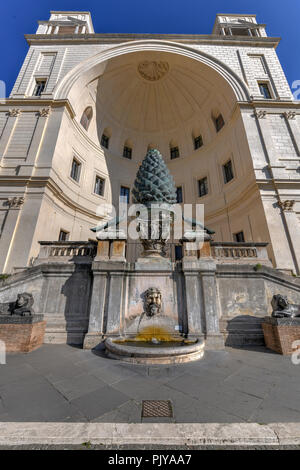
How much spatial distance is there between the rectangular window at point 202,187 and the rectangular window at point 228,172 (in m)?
1.96

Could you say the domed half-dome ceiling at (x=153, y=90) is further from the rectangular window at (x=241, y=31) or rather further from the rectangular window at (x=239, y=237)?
the rectangular window at (x=239, y=237)

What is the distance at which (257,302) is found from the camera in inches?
260

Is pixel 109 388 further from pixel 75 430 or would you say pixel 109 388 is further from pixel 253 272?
pixel 253 272

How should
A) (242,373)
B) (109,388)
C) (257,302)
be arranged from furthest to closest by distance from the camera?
(257,302)
(242,373)
(109,388)

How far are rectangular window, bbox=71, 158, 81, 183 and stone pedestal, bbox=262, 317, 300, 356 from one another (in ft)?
54.4

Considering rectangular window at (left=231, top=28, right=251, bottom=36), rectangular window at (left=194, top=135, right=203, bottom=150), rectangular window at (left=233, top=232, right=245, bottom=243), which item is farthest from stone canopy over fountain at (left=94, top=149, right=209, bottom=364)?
rectangular window at (left=231, top=28, right=251, bottom=36)

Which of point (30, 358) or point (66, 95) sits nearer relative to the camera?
point (30, 358)

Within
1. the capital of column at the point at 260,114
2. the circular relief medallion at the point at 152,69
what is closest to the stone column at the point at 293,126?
the capital of column at the point at 260,114

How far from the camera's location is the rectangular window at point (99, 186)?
18.2 metres

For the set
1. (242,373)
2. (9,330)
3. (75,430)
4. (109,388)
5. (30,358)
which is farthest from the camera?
(9,330)

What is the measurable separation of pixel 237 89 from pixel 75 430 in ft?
71.9
